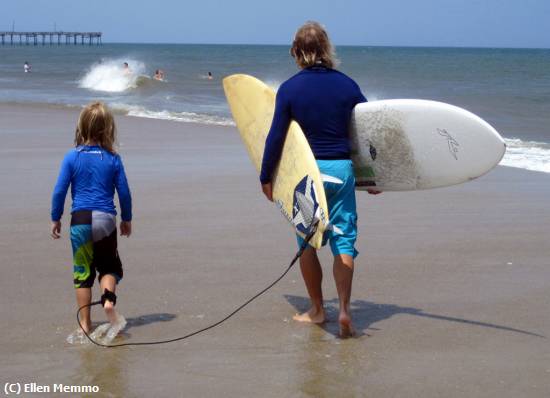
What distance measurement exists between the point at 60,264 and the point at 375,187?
7.00 ft

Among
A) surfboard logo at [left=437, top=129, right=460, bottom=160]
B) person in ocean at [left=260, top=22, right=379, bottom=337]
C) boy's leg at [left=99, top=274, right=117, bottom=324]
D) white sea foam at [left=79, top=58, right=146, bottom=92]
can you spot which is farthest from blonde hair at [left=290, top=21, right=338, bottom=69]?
white sea foam at [left=79, top=58, right=146, bottom=92]

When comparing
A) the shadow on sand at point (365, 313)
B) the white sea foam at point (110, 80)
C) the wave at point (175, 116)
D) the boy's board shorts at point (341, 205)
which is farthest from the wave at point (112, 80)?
the boy's board shorts at point (341, 205)

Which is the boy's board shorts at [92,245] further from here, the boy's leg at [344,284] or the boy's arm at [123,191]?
the boy's leg at [344,284]

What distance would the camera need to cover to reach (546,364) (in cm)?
386

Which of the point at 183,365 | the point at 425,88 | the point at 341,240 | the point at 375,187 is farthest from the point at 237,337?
the point at 425,88

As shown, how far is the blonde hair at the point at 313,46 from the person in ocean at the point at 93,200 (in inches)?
38.9

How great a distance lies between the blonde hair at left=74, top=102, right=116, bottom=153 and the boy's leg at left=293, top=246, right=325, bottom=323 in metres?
1.12

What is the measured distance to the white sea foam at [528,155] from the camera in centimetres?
1026

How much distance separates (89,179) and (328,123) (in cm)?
119

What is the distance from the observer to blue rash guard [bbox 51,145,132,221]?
4027mm

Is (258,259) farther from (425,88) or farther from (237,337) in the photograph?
(425,88)

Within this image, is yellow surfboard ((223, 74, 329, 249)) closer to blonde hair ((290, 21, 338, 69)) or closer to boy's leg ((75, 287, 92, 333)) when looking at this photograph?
blonde hair ((290, 21, 338, 69))

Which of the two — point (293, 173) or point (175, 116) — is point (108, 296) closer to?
point (293, 173)

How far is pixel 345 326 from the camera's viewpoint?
13.6 feet
